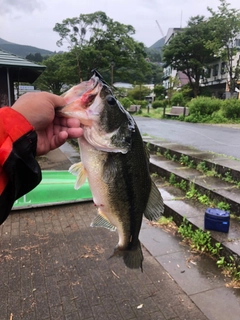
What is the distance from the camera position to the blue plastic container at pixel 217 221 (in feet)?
13.7

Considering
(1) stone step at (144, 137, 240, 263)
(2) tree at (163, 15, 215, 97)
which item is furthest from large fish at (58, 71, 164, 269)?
(2) tree at (163, 15, 215, 97)

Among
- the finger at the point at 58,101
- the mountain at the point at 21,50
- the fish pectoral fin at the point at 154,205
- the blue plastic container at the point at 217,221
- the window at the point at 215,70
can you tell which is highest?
the mountain at the point at 21,50

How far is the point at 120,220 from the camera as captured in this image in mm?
1676

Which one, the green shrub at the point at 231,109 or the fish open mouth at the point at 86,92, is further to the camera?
the green shrub at the point at 231,109

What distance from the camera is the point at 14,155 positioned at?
1.29m

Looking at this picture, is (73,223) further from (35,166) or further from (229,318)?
(35,166)

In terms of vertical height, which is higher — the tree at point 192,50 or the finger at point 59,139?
the tree at point 192,50

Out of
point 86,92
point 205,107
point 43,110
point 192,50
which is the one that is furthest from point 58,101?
point 192,50

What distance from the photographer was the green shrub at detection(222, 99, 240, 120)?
817 inches

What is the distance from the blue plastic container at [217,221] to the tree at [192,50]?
38.2 meters

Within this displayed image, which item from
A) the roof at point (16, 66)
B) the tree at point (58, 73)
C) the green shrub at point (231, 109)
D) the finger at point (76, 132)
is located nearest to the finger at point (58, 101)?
the finger at point (76, 132)

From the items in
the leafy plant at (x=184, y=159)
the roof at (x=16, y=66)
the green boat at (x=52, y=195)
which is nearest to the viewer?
the green boat at (x=52, y=195)

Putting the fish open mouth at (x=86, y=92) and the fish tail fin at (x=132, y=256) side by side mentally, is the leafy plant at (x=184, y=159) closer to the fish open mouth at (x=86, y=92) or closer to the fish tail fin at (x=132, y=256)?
the fish tail fin at (x=132, y=256)

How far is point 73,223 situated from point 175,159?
13.6ft
